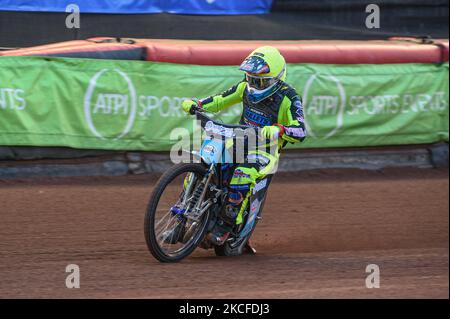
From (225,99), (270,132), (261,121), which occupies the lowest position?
(270,132)

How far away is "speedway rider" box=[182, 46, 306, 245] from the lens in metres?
6.88

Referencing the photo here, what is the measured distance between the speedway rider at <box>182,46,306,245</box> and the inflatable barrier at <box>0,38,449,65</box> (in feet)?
13.8

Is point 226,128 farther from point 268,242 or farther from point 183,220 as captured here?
point 268,242

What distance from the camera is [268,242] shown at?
8.31 meters

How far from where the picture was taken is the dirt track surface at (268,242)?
6.04 m

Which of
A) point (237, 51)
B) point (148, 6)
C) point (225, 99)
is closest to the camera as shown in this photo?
point (225, 99)

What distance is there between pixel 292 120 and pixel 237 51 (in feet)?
16.5

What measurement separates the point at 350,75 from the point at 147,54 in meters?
3.08

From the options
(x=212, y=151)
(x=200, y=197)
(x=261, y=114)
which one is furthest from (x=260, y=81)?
(x=200, y=197)

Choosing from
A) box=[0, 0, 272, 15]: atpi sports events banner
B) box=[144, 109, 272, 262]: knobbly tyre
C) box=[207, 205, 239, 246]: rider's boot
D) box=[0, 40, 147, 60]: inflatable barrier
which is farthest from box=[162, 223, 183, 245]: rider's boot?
box=[0, 0, 272, 15]: atpi sports events banner

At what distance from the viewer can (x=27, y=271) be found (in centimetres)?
645

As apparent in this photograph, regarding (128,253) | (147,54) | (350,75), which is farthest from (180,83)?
(128,253)

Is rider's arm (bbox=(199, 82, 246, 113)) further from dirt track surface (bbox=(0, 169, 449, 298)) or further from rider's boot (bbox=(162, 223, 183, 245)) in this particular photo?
dirt track surface (bbox=(0, 169, 449, 298))

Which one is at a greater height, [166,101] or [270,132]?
[166,101]
